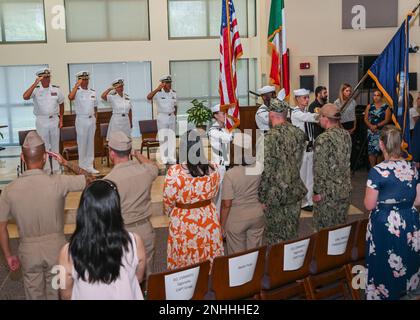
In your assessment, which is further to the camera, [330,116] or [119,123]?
[119,123]

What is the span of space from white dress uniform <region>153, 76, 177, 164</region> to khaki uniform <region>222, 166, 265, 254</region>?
5386mm

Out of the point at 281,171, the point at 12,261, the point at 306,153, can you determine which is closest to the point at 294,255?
the point at 281,171

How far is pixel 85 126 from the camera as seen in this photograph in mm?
9102

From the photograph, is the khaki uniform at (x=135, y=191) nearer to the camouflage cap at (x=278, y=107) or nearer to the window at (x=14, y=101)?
the camouflage cap at (x=278, y=107)

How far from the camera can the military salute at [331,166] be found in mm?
4680

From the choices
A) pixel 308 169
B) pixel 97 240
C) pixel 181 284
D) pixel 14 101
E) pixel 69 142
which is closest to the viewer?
pixel 97 240

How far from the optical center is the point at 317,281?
416cm

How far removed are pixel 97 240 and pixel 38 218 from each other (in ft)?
3.65

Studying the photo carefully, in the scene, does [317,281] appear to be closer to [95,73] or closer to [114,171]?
[114,171]

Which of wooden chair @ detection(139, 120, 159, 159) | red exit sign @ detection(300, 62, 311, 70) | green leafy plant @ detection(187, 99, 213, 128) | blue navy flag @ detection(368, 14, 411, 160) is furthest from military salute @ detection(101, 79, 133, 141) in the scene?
blue navy flag @ detection(368, 14, 411, 160)

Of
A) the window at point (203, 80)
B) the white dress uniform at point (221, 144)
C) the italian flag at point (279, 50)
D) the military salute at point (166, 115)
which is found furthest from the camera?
the window at point (203, 80)

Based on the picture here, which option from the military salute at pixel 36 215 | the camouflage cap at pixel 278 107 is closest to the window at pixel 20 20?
the camouflage cap at pixel 278 107

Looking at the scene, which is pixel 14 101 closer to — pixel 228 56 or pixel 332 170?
pixel 228 56

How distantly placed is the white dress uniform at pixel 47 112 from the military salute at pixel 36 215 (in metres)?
5.18
